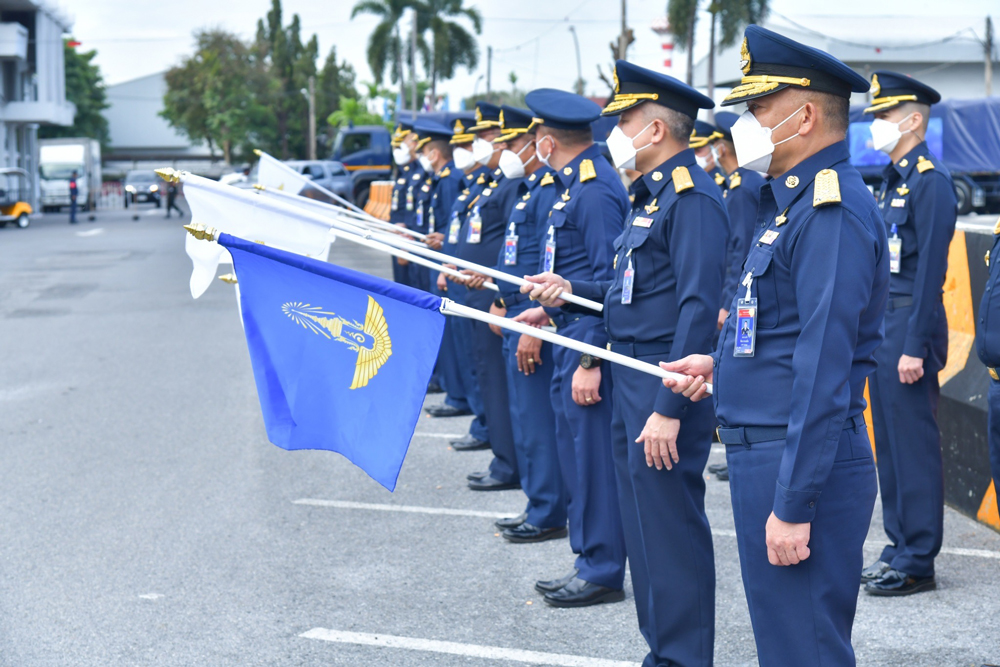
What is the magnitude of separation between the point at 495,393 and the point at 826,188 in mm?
4079

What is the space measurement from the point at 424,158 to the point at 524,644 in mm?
5712

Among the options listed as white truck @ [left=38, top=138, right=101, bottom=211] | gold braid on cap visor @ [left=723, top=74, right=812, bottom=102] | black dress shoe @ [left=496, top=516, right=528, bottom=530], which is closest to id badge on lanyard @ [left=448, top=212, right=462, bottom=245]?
black dress shoe @ [left=496, top=516, right=528, bottom=530]

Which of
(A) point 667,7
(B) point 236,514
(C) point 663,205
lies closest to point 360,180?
(A) point 667,7

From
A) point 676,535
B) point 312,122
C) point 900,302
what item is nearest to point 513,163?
point 900,302

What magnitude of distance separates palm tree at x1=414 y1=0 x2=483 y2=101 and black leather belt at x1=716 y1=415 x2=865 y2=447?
5224cm

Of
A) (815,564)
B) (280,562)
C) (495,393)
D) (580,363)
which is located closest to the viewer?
(815,564)

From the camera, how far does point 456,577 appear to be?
4.91 m

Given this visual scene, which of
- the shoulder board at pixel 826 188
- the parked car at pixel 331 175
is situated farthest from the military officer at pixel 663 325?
the parked car at pixel 331 175

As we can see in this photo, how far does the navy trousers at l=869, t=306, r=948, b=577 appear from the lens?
4.64 meters

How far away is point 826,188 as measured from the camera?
2633mm

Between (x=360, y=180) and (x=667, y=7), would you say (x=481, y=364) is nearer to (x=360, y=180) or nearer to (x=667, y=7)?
(x=360, y=180)

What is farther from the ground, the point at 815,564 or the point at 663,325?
the point at 663,325

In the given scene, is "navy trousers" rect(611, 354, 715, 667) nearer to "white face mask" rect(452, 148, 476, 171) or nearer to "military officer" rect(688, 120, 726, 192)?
"military officer" rect(688, 120, 726, 192)

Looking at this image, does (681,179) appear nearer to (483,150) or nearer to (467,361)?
(483,150)
